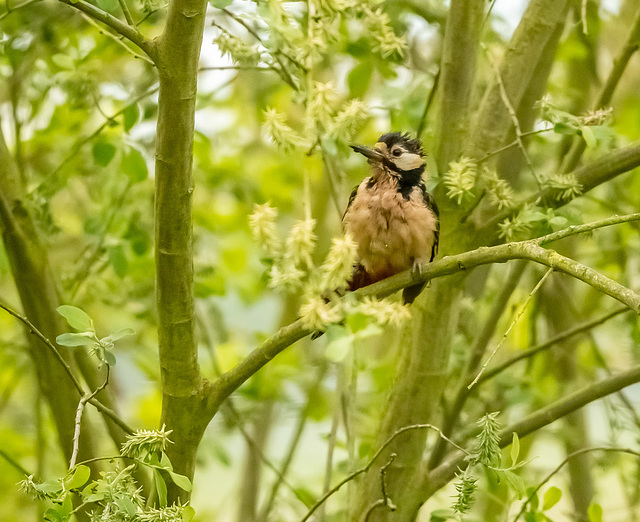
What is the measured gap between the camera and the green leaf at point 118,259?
8.93 ft

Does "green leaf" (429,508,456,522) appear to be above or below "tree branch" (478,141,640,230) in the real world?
below

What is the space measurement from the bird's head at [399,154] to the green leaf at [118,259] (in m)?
0.94

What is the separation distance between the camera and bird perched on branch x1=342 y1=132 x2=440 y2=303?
8.98 ft

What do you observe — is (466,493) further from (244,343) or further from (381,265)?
(244,343)

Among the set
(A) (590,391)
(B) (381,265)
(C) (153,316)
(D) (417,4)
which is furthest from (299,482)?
(D) (417,4)

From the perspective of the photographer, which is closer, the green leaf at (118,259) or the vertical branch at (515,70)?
the vertical branch at (515,70)

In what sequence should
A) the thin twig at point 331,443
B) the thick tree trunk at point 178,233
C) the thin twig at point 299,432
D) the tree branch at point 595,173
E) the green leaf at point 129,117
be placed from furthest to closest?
the thin twig at point 299,432 → the thin twig at point 331,443 → the green leaf at point 129,117 → the tree branch at point 595,173 → the thick tree trunk at point 178,233

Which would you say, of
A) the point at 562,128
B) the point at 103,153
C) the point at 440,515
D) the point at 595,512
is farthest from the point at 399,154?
the point at 595,512

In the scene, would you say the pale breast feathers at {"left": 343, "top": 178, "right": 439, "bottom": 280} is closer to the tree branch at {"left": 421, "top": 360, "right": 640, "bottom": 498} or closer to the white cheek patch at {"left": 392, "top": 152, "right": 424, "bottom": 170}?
the white cheek patch at {"left": 392, "top": 152, "right": 424, "bottom": 170}

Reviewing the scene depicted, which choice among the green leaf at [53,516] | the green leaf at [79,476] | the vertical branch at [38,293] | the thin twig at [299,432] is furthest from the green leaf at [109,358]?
the thin twig at [299,432]

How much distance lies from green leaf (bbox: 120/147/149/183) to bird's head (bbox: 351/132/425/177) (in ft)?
2.66

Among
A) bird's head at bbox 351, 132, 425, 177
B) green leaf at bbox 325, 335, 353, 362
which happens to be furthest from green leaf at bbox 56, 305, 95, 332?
bird's head at bbox 351, 132, 425, 177

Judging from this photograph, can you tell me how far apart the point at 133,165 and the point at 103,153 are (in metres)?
0.10

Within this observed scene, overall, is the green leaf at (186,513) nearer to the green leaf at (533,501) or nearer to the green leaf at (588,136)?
the green leaf at (533,501)
